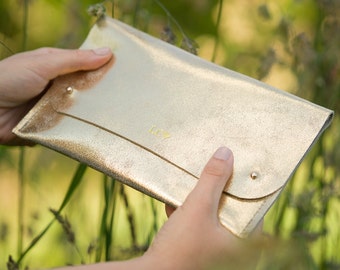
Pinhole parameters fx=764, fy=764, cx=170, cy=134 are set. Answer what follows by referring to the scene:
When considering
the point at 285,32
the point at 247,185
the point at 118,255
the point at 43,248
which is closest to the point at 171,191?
the point at 247,185

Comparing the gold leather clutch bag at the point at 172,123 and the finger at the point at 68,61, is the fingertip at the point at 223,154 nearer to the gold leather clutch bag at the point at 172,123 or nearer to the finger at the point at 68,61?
the gold leather clutch bag at the point at 172,123

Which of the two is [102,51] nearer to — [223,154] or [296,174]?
[223,154]

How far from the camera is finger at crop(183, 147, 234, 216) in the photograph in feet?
3.04

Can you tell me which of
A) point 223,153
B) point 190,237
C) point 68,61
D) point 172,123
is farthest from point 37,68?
point 190,237

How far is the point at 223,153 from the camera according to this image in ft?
3.33

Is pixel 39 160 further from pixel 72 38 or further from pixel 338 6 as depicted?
pixel 338 6

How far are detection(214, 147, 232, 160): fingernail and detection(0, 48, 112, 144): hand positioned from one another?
1.13 ft

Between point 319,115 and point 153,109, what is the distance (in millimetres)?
257

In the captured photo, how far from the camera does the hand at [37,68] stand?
4.20 ft

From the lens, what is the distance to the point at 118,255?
1.37 m

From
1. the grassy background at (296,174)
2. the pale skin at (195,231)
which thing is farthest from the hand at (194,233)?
the grassy background at (296,174)

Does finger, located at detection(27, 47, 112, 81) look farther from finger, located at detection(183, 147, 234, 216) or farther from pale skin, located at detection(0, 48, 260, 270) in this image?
finger, located at detection(183, 147, 234, 216)

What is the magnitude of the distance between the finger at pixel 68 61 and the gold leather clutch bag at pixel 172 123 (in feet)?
0.05

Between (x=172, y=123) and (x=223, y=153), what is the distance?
0.14 meters
